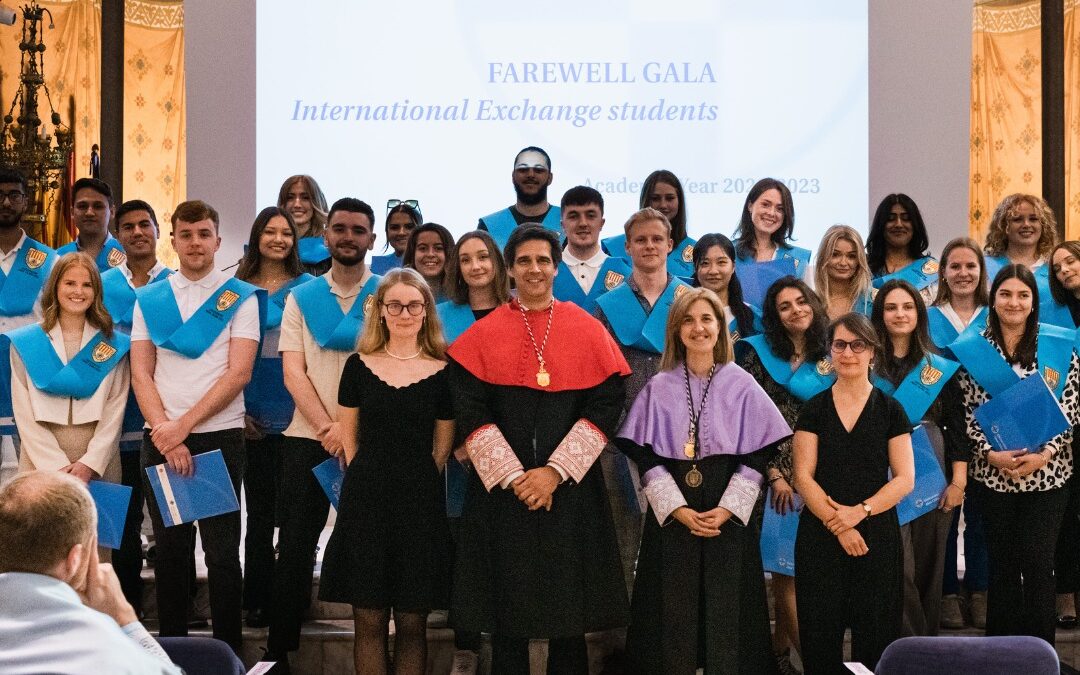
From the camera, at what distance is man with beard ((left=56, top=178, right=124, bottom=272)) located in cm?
510

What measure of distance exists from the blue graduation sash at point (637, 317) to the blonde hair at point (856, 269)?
0.59 meters

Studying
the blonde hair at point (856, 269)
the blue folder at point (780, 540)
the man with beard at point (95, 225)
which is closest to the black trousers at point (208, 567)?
the man with beard at point (95, 225)

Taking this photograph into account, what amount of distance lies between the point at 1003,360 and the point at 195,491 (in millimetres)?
2793

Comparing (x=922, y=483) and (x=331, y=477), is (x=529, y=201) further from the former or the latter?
(x=922, y=483)

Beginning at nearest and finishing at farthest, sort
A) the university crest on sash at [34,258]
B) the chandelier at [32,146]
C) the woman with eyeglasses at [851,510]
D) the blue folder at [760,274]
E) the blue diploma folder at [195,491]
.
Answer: the woman with eyeglasses at [851,510] < the blue diploma folder at [195,491] < the university crest on sash at [34,258] < the blue folder at [760,274] < the chandelier at [32,146]

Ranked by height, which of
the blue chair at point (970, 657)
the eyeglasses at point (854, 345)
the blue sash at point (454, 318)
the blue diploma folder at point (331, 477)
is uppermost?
the blue sash at point (454, 318)

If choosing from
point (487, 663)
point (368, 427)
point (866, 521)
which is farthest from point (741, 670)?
point (368, 427)

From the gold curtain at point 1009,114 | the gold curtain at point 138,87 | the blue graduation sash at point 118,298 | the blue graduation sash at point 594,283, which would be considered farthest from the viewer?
the gold curtain at point 138,87

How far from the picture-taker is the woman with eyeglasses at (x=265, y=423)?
458cm

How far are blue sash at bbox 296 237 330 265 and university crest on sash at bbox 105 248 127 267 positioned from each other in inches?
28.8

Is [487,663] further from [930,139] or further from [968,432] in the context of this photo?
[930,139]

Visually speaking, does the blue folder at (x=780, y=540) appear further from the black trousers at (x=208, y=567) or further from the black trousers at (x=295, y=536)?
the black trousers at (x=208, y=567)

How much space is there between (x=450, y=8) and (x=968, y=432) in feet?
12.1

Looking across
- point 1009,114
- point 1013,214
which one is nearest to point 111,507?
point 1013,214
